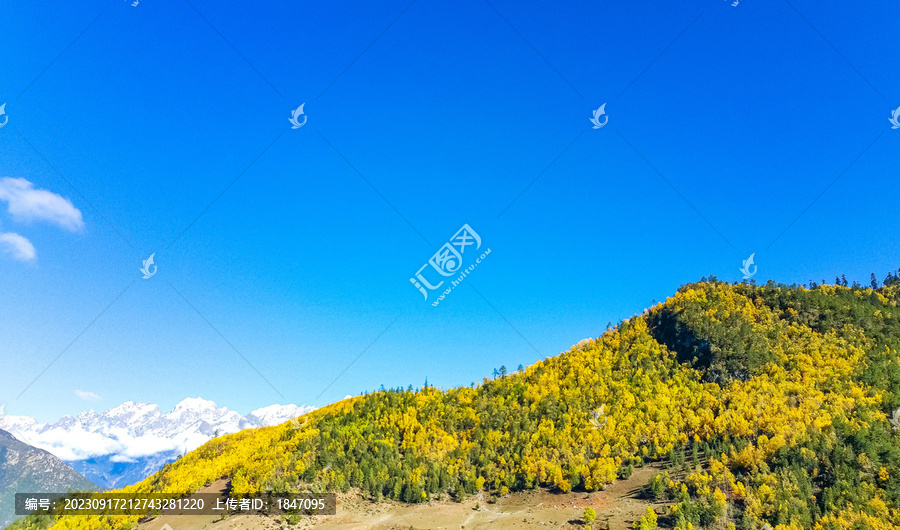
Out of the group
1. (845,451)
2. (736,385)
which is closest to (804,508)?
(845,451)

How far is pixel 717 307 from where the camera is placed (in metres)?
176

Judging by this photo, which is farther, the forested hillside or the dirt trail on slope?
the dirt trail on slope

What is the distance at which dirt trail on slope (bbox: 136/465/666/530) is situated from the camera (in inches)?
3812

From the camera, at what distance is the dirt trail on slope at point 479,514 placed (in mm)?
96812

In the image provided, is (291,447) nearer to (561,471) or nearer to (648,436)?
(561,471)

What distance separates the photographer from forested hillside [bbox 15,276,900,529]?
95062 millimetres

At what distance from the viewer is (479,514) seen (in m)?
108

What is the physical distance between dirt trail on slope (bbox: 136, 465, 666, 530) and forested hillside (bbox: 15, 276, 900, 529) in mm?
3820

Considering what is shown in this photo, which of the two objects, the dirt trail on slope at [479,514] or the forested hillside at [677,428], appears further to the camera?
the dirt trail on slope at [479,514]

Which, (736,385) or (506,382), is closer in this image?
(736,385)

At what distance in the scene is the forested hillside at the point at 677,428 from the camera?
95062 mm

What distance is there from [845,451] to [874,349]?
63.9 metres

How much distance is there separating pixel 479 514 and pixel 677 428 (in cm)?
5827

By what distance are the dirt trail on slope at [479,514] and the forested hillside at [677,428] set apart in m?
3.82
